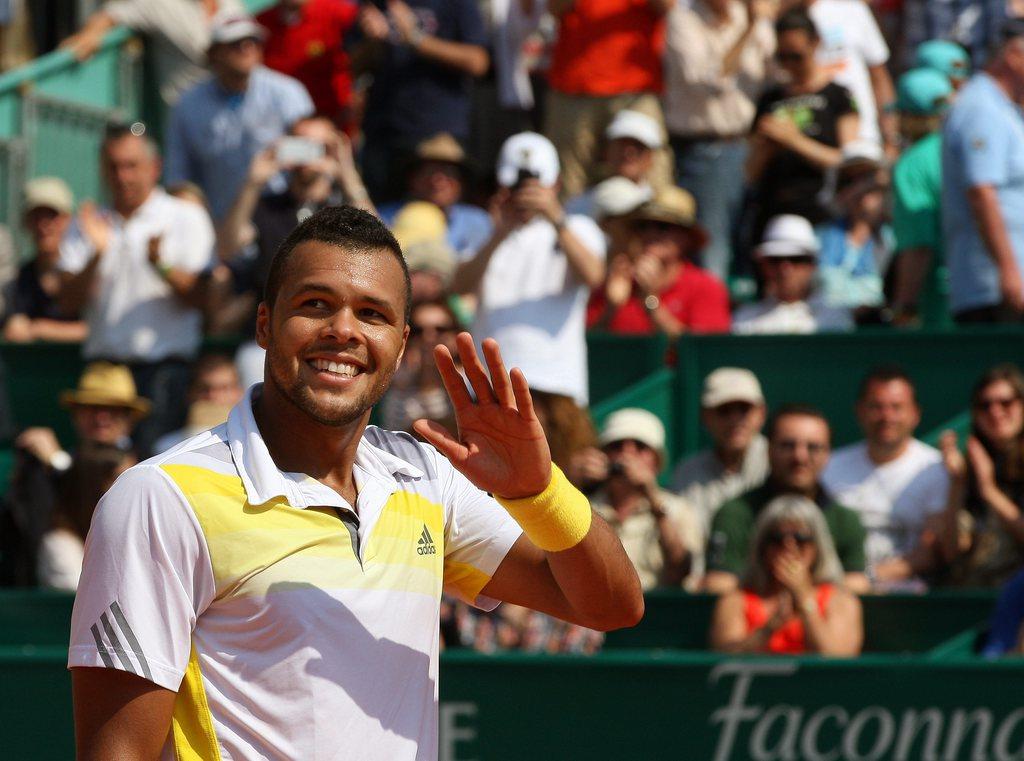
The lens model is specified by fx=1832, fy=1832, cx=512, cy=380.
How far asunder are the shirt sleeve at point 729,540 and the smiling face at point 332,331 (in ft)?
14.9

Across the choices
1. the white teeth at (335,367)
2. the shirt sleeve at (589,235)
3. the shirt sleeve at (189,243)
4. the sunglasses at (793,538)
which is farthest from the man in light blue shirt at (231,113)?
the white teeth at (335,367)

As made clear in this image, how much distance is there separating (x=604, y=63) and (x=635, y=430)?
3144 millimetres

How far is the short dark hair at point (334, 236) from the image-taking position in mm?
2791

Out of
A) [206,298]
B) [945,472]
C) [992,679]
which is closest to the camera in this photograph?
[992,679]

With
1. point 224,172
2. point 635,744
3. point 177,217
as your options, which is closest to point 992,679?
point 635,744

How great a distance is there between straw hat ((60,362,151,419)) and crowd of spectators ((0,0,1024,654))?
0.02 meters

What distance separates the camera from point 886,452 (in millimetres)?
7797

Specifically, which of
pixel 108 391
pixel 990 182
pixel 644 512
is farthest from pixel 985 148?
pixel 108 391

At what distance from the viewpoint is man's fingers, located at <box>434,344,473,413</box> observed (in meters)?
2.78

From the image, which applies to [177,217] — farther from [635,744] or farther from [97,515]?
[97,515]

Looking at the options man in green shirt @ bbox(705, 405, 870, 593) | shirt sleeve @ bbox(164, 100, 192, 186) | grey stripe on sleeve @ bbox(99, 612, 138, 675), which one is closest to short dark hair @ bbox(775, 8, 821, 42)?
man in green shirt @ bbox(705, 405, 870, 593)

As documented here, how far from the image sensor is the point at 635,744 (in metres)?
6.16

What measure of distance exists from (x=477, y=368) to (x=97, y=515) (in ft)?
1.99

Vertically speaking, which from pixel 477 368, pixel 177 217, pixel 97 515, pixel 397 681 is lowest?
pixel 397 681
